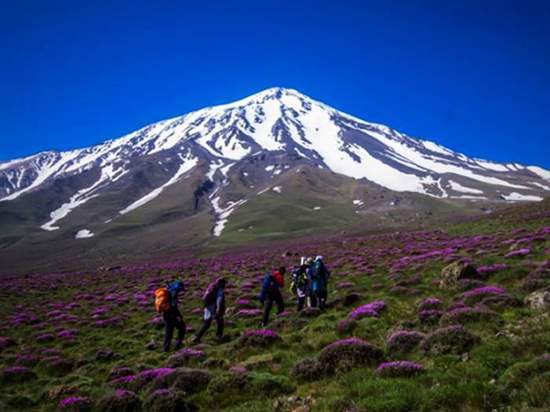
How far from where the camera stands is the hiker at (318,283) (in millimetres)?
19625

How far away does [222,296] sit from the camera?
17469 mm

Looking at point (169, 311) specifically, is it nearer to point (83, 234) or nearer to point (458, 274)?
point (458, 274)

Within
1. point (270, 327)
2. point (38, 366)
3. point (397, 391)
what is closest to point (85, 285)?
point (38, 366)

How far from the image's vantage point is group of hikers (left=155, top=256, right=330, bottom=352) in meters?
16.8

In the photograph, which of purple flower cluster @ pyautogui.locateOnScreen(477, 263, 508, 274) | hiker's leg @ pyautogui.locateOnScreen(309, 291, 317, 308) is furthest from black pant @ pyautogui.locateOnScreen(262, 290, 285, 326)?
purple flower cluster @ pyautogui.locateOnScreen(477, 263, 508, 274)

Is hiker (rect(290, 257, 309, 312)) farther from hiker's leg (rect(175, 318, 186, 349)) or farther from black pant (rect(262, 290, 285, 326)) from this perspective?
hiker's leg (rect(175, 318, 186, 349))

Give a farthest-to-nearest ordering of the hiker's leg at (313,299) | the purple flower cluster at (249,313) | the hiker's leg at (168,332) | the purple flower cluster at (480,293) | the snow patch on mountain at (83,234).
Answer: the snow patch on mountain at (83,234) → the purple flower cluster at (249,313) → the hiker's leg at (313,299) → the hiker's leg at (168,332) → the purple flower cluster at (480,293)

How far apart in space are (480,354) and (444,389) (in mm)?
2225

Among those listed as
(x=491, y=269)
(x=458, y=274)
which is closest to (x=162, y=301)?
(x=458, y=274)

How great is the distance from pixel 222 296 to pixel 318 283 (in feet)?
16.1

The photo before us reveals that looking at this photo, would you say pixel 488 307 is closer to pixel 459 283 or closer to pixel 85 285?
pixel 459 283

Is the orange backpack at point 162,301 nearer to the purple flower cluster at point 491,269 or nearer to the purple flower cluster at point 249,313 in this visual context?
the purple flower cluster at point 249,313

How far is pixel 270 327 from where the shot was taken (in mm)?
17094

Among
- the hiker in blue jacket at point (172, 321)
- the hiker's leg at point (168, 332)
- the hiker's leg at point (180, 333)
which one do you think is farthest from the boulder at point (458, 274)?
the hiker's leg at point (168, 332)
